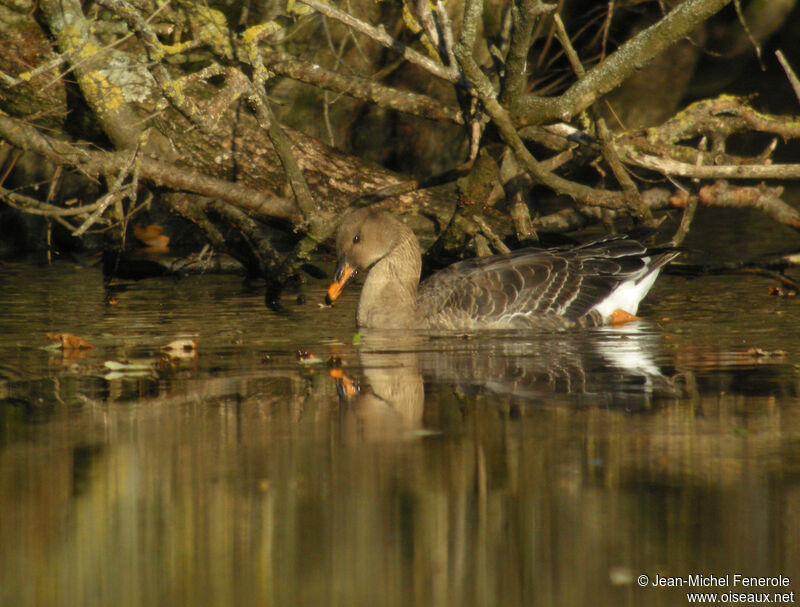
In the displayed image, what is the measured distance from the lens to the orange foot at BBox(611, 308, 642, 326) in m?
8.20

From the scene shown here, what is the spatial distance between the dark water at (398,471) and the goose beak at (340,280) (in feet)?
3.85

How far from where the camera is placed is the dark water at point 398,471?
11.1 feet

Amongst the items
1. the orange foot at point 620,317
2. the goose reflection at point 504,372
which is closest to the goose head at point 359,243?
the goose reflection at point 504,372

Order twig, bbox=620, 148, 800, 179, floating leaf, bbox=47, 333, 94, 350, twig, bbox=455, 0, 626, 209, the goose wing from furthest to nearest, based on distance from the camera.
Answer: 1. twig, bbox=620, 148, 800, 179
2. the goose wing
3. twig, bbox=455, 0, 626, 209
4. floating leaf, bbox=47, 333, 94, 350

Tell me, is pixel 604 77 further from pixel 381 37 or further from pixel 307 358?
pixel 307 358

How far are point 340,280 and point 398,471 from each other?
4274mm

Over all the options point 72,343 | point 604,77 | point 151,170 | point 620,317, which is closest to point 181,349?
point 72,343

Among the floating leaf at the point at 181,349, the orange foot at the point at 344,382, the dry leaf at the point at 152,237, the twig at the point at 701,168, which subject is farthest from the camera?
the dry leaf at the point at 152,237

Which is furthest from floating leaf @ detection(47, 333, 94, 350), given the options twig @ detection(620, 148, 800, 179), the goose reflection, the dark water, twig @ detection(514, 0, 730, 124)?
twig @ detection(620, 148, 800, 179)

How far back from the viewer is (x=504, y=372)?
20.1ft

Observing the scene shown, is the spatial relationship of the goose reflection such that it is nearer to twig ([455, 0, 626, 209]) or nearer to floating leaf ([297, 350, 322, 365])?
floating leaf ([297, 350, 322, 365])

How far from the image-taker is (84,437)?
4.80 m

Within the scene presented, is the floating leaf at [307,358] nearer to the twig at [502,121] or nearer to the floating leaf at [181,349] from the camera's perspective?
the floating leaf at [181,349]

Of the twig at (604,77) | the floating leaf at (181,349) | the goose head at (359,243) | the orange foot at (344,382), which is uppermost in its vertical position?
the twig at (604,77)
